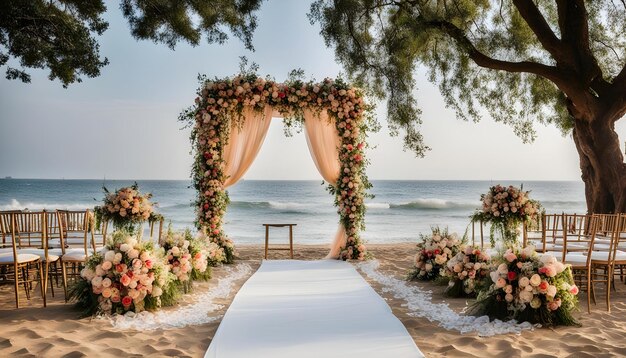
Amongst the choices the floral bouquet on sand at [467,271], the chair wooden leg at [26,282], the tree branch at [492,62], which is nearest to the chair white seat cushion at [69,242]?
the chair wooden leg at [26,282]

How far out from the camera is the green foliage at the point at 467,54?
10.0m

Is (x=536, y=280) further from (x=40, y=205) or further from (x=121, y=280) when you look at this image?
(x=40, y=205)

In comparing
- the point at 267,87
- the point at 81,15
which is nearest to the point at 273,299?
the point at 267,87

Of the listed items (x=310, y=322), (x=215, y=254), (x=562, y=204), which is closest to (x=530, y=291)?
(x=310, y=322)

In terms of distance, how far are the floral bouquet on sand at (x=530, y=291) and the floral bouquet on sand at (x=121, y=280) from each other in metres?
3.20

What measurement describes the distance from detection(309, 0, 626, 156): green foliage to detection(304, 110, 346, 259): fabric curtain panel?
186 centimetres

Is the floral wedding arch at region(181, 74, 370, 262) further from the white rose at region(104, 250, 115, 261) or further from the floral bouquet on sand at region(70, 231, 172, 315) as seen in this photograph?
the white rose at region(104, 250, 115, 261)

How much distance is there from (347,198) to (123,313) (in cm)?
491

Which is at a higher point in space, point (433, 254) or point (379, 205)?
point (433, 254)

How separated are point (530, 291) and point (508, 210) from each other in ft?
7.95

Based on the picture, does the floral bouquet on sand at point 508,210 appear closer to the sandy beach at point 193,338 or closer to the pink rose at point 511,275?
the sandy beach at point 193,338

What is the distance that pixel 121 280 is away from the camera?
4965 mm

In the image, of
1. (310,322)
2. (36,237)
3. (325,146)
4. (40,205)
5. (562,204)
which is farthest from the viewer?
(562,204)

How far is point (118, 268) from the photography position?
5000mm
